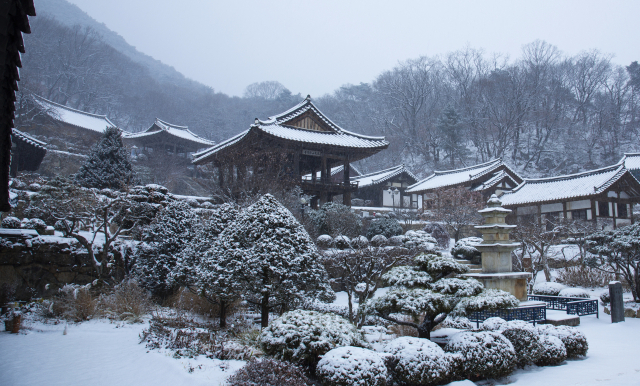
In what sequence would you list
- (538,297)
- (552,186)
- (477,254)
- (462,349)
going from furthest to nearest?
(552,186), (477,254), (538,297), (462,349)

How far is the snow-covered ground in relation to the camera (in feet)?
17.1

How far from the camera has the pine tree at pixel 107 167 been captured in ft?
61.7

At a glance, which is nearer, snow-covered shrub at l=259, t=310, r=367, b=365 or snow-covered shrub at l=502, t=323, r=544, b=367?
snow-covered shrub at l=259, t=310, r=367, b=365

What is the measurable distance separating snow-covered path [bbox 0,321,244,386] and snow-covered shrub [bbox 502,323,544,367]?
4.70m

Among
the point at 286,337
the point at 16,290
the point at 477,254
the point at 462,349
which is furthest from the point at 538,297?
the point at 16,290

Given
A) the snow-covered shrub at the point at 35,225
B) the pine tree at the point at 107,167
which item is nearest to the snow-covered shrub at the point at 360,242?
the snow-covered shrub at the point at 35,225

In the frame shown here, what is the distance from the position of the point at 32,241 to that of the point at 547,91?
165 feet

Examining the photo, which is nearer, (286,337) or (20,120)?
(286,337)

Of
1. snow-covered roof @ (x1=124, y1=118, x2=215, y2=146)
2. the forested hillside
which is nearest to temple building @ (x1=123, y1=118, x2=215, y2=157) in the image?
snow-covered roof @ (x1=124, y1=118, x2=215, y2=146)

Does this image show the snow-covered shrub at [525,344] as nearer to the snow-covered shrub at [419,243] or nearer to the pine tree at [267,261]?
the pine tree at [267,261]

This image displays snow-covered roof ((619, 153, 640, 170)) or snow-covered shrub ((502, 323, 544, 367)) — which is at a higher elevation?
snow-covered roof ((619, 153, 640, 170))

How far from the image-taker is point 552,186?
83.5 ft

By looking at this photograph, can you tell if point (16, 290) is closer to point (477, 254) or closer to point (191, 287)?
point (191, 287)

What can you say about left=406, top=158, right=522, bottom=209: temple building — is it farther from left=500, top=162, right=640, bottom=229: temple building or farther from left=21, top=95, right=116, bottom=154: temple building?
left=21, top=95, right=116, bottom=154: temple building
